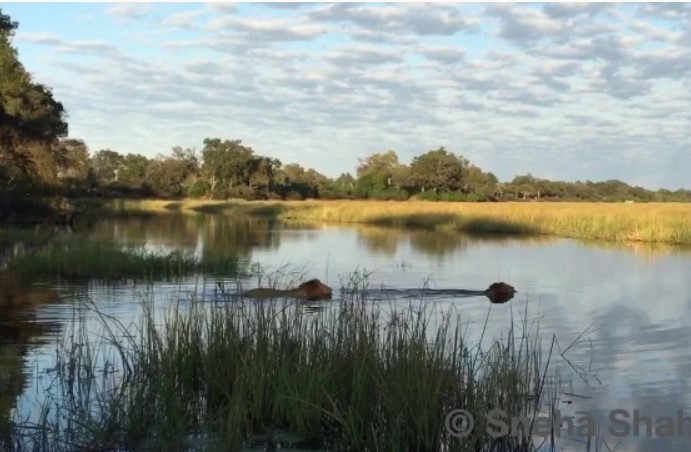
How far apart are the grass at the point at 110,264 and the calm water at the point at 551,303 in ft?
3.19

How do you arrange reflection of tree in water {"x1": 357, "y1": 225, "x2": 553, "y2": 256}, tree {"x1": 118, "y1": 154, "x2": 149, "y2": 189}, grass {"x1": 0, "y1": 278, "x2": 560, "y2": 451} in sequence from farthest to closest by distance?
tree {"x1": 118, "y1": 154, "x2": 149, "y2": 189} < reflection of tree in water {"x1": 357, "y1": 225, "x2": 553, "y2": 256} < grass {"x1": 0, "y1": 278, "x2": 560, "y2": 451}

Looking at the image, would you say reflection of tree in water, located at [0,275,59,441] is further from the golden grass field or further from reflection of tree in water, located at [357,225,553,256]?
the golden grass field

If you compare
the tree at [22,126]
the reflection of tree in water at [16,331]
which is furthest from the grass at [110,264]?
the tree at [22,126]

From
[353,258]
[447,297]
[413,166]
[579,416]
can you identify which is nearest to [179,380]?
[579,416]

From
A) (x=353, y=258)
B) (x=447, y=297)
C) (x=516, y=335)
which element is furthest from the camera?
(x=353, y=258)

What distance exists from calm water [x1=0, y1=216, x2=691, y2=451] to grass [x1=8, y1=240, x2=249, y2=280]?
0.97 metres

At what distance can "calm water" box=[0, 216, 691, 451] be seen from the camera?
7207 millimetres

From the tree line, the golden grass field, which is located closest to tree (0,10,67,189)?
the tree line

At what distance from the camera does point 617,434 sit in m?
6.08

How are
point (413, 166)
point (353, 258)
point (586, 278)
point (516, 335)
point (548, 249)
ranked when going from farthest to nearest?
1. point (413, 166)
2. point (548, 249)
3. point (353, 258)
4. point (586, 278)
5. point (516, 335)

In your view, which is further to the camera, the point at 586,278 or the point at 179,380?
the point at 586,278

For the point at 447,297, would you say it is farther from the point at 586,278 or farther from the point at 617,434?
the point at 617,434

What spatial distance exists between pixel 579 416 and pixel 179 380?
10.2ft

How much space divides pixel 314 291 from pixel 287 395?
6.11 metres
